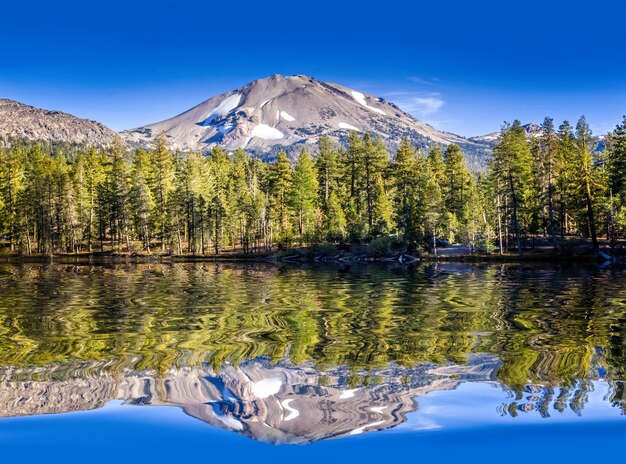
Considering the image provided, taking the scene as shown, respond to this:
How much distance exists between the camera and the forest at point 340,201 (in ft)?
196

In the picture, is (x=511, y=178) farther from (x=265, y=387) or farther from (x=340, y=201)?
(x=265, y=387)

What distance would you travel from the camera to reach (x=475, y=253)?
5859cm

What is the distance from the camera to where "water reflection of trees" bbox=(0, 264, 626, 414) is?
10.2m

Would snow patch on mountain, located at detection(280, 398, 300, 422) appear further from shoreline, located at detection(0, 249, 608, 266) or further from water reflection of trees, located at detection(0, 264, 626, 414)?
shoreline, located at detection(0, 249, 608, 266)

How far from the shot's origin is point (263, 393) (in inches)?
321

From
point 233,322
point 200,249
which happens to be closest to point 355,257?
point 200,249

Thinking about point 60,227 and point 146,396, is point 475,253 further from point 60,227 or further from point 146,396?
point 60,227

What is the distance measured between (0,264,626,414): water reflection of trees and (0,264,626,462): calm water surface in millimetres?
71

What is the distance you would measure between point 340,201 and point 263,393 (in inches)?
2748

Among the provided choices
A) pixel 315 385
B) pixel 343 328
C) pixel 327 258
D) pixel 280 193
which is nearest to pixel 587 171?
pixel 327 258

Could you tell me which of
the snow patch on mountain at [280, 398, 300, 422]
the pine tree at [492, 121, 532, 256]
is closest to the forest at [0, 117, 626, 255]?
the pine tree at [492, 121, 532, 256]

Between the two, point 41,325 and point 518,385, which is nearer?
point 518,385

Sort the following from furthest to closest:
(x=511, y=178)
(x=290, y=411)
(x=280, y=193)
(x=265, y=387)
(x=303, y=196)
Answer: (x=280, y=193)
(x=303, y=196)
(x=511, y=178)
(x=265, y=387)
(x=290, y=411)

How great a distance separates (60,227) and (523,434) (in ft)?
282
